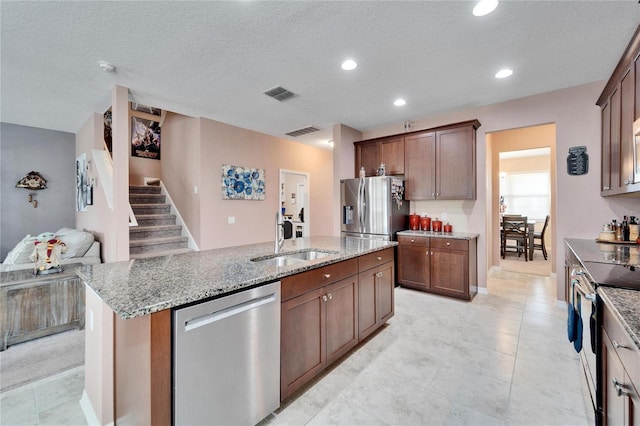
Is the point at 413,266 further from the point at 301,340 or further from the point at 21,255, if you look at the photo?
the point at 21,255

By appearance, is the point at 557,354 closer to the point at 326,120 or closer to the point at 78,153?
the point at 326,120

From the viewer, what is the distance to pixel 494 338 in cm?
262

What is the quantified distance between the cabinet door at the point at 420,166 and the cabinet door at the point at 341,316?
8.11ft

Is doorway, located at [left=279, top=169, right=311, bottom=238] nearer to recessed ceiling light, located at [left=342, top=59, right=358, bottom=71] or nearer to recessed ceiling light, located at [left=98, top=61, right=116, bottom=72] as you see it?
→ recessed ceiling light, located at [left=342, top=59, right=358, bottom=71]

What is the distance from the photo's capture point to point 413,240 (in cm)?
399

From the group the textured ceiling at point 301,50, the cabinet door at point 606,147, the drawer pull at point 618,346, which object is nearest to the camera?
the drawer pull at point 618,346

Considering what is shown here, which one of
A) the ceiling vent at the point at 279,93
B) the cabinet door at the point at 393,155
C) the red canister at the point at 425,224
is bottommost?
the red canister at the point at 425,224

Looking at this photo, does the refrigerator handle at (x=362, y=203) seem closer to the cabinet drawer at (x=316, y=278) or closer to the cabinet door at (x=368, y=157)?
the cabinet door at (x=368, y=157)

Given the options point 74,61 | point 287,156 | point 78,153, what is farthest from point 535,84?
point 78,153

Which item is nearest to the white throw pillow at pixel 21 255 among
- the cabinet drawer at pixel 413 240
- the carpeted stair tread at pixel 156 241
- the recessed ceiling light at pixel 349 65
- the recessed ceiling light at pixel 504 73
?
the carpeted stair tread at pixel 156 241

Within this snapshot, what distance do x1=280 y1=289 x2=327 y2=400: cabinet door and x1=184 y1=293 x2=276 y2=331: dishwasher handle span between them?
17cm

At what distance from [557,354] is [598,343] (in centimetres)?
128

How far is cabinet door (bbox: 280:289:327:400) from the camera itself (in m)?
1.68

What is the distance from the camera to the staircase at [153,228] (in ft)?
14.0
